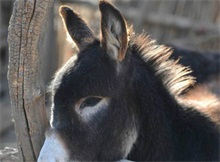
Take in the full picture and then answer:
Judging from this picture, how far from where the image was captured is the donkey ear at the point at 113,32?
139 inches

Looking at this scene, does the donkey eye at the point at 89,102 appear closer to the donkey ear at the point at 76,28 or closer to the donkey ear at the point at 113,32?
the donkey ear at the point at 113,32

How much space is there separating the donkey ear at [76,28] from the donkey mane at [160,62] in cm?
32

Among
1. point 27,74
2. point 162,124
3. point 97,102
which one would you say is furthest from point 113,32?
point 162,124

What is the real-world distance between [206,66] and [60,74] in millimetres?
2983

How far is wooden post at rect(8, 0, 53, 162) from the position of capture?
3387mm

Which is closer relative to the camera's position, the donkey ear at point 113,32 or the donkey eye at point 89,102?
the donkey ear at point 113,32

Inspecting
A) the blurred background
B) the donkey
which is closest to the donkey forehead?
the donkey

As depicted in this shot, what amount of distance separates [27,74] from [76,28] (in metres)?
0.72

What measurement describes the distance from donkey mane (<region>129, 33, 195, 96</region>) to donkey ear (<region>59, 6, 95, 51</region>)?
1.05 feet

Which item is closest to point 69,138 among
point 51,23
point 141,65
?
point 141,65

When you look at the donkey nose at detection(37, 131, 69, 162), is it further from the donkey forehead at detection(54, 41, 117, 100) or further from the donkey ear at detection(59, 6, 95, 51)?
the donkey ear at detection(59, 6, 95, 51)

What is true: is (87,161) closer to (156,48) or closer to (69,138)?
(69,138)

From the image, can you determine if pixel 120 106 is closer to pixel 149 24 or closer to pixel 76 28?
pixel 76 28

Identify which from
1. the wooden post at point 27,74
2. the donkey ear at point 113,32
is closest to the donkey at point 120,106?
the donkey ear at point 113,32
